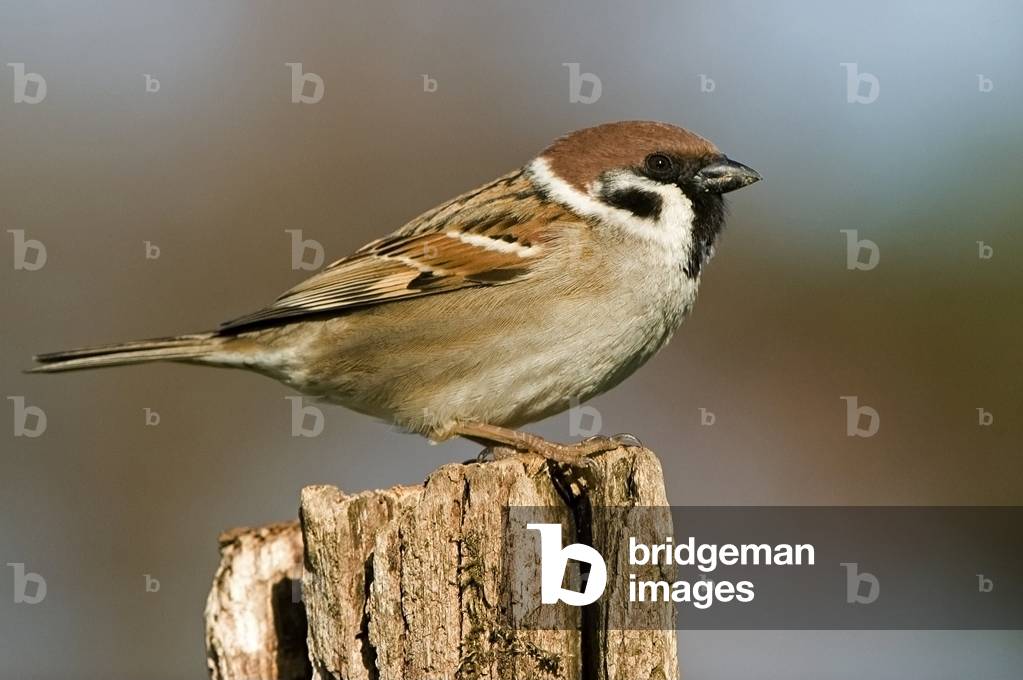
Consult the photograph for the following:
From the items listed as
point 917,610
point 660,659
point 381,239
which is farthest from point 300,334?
point 917,610

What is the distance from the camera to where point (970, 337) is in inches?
181

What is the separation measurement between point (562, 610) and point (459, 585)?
0.22 m

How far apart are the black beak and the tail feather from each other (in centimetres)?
177

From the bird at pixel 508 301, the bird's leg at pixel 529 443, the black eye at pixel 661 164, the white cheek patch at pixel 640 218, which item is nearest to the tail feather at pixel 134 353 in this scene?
the bird at pixel 508 301

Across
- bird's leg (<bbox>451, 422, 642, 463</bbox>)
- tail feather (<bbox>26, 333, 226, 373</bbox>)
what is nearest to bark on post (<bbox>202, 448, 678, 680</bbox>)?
bird's leg (<bbox>451, 422, 642, 463</bbox>)

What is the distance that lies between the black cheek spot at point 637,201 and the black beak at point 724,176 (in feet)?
0.51

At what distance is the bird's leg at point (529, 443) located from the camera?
10.5ft

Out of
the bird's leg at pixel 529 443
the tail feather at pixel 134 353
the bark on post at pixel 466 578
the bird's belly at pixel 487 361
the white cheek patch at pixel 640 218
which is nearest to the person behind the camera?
the bark on post at pixel 466 578

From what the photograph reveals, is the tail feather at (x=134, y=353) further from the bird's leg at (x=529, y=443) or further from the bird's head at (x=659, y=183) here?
the bird's head at (x=659, y=183)

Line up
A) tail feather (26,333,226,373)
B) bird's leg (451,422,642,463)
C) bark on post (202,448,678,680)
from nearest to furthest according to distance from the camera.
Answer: bark on post (202,448,678,680), bird's leg (451,422,642,463), tail feather (26,333,226,373)

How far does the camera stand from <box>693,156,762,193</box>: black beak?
161 inches

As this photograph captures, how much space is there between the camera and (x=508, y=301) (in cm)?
405

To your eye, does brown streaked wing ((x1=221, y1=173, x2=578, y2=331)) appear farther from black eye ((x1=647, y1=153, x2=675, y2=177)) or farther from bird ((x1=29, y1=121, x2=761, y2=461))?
black eye ((x1=647, y1=153, x2=675, y2=177))

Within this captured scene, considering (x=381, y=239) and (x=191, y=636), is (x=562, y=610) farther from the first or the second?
(x=191, y=636)
